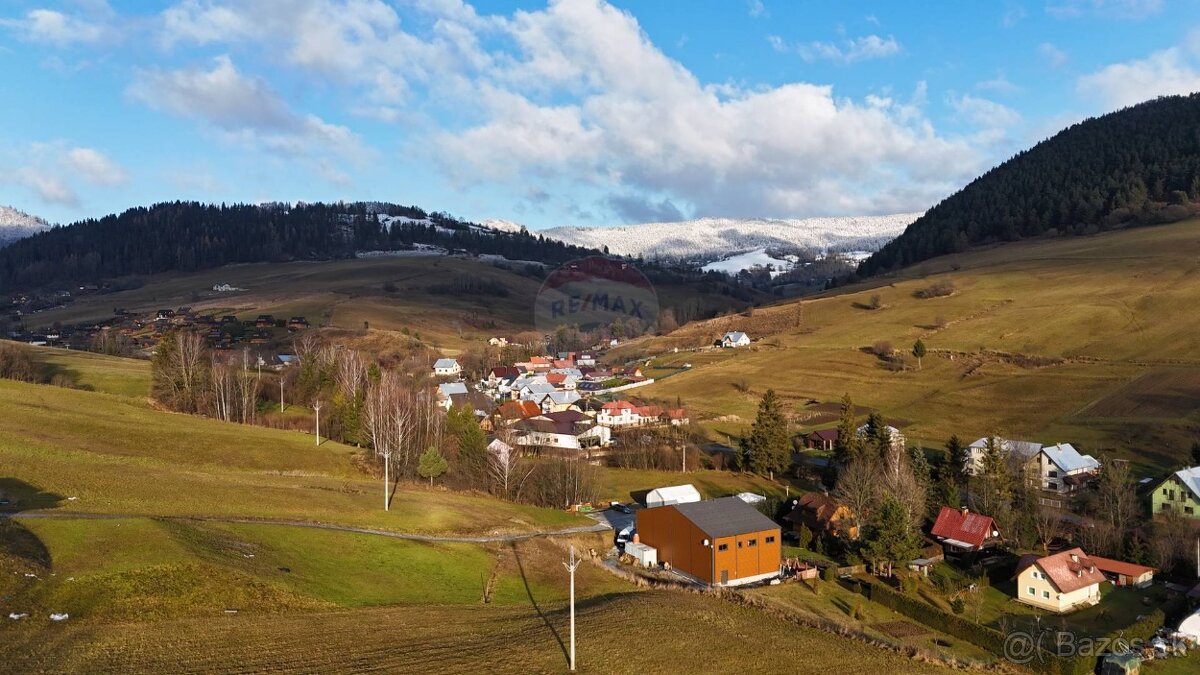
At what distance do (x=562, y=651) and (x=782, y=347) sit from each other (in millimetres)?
83963

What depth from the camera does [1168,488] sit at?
45250 millimetres

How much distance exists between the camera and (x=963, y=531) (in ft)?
143

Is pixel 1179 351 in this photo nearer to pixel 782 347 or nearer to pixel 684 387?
pixel 782 347

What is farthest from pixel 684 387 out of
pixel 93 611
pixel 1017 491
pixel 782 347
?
pixel 93 611

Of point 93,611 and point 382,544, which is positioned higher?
point 93,611

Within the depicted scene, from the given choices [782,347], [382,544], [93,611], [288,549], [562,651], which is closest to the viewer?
[93,611]

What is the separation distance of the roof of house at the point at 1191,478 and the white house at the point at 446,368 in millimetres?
80028

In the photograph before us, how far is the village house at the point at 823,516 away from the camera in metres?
45.4

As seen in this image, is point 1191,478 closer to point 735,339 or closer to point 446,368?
point 735,339

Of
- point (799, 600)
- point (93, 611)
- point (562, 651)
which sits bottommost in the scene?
point (799, 600)

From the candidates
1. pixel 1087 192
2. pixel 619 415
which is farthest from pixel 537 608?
pixel 1087 192

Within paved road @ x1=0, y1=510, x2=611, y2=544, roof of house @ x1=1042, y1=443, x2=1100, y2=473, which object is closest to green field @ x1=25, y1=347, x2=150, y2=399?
paved road @ x1=0, y1=510, x2=611, y2=544

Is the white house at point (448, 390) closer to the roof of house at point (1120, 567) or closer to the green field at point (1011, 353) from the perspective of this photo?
the green field at point (1011, 353)

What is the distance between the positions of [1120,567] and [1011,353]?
1944 inches
